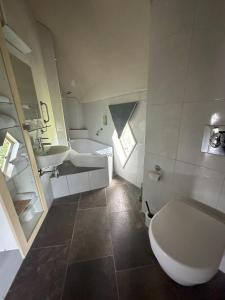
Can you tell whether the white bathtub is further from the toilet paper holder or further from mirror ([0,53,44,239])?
the toilet paper holder

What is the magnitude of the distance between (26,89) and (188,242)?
207 centimetres

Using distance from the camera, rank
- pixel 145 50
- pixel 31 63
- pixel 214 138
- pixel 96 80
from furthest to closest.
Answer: pixel 96 80
pixel 31 63
pixel 145 50
pixel 214 138

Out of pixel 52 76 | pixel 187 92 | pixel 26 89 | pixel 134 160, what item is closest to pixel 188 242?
pixel 187 92

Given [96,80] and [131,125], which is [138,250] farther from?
[96,80]

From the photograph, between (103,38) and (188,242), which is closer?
(188,242)

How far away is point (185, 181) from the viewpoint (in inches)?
43.8

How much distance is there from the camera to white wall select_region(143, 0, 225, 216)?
2.62 ft

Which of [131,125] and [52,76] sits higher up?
[52,76]

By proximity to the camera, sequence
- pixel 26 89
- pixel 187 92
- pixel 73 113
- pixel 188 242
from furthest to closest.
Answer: pixel 73 113
pixel 26 89
pixel 187 92
pixel 188 242

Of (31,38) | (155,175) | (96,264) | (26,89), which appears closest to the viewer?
(96,264)

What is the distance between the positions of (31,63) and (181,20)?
66.4 inches

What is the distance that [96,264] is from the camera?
3.81 ft

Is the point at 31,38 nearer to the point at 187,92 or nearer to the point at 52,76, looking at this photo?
the point at 52,76

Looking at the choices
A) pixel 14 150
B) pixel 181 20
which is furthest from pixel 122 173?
pixel 181 20
